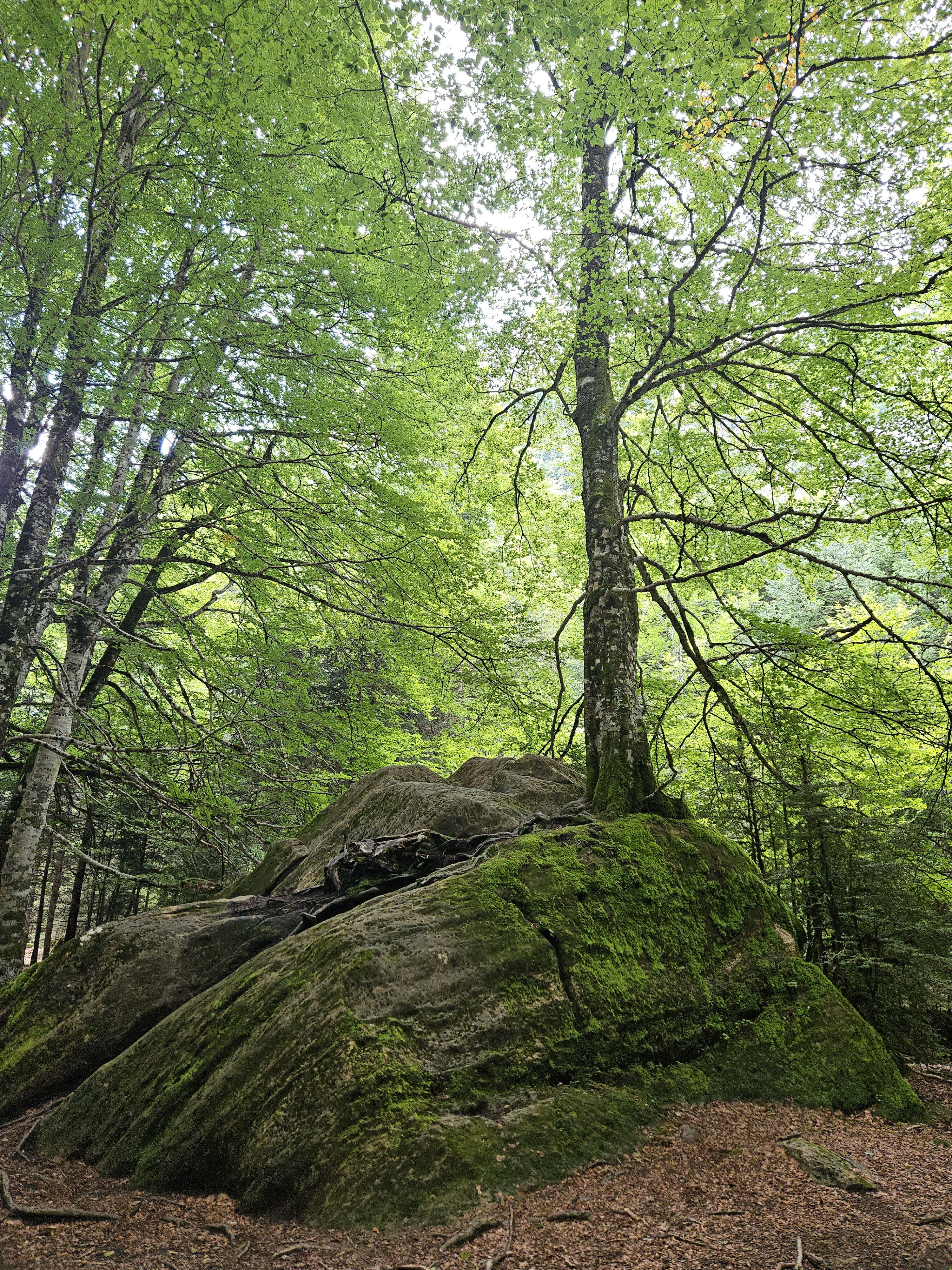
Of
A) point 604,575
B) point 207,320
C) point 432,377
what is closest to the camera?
point 207,320

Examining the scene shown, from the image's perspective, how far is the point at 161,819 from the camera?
6.47 meters

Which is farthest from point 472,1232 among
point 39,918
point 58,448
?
point 39,918

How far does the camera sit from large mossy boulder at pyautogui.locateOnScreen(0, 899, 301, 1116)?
4.61m

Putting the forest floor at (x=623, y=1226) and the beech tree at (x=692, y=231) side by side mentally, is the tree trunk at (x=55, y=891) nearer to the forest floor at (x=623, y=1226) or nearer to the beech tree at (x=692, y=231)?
the forest floor at (x=623, y=1226)

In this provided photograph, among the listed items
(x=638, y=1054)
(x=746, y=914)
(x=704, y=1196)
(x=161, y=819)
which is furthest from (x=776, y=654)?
(x=161, y=819)

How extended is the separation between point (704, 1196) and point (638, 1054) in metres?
0.89

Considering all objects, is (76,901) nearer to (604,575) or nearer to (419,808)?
(419,808)

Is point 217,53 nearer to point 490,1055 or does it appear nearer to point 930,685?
point 490,1055

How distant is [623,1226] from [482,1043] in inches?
38.3

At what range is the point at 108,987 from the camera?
4.90 m

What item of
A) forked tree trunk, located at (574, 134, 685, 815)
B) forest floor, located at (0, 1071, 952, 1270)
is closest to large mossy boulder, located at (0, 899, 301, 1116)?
forest floor, located at (0, 1071, 952, 1270)

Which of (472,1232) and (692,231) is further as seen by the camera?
(692,231)

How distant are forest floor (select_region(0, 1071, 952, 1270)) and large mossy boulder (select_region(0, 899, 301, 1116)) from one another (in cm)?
113

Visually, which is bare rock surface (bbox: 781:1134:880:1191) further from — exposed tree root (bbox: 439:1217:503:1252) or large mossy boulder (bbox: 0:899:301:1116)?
large mossy boulder (bbox: 0:899:301:1116)
